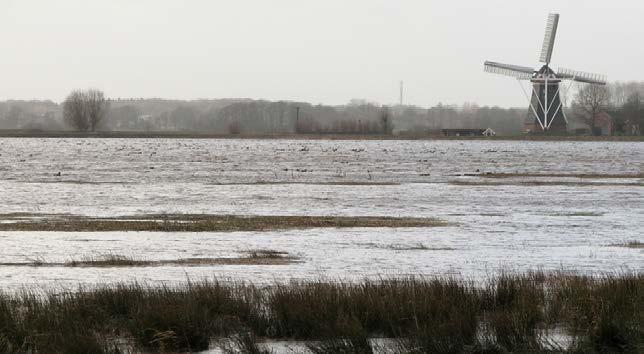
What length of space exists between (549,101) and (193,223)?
12890 centimetres

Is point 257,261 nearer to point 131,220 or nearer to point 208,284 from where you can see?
point 208,284

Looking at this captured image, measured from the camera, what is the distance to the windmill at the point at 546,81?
497ft

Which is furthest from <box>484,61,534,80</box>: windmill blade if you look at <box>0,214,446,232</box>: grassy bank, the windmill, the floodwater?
<box>0,214,446,232</box>: grassy bank

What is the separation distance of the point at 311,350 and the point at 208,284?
3.71 metres

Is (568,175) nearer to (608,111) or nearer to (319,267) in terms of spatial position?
(319,267)

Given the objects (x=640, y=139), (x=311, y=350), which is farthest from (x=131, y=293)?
(x=640, y=139)

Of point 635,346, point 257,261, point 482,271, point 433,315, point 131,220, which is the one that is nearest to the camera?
point 635,346

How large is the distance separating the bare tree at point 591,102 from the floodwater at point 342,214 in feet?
362

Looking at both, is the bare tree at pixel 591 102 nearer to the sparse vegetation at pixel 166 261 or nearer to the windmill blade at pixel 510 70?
the windmill blade at pixel 510 70

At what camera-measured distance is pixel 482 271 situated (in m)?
21.9

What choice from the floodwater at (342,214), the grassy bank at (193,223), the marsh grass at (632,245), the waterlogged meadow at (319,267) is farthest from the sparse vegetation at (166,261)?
the marsh grass at (632,245)

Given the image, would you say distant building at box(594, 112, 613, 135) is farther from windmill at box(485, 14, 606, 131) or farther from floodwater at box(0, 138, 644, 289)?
floodwater at box(0, 138, 644, 289)

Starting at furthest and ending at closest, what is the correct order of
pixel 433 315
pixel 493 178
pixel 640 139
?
1. pixel 640 139
2. pixel 493 178
3. pixel 433 315

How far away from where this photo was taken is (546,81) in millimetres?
150625
